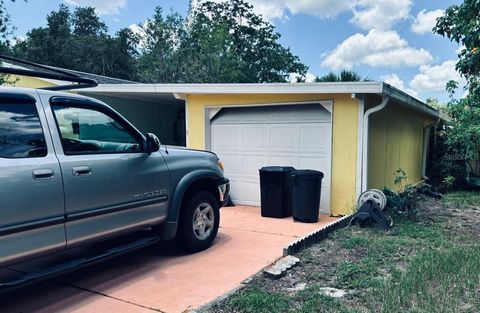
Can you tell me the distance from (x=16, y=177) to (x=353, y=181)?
20.4ft

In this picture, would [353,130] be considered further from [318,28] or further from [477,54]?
[318,28]

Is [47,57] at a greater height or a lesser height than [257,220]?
greater

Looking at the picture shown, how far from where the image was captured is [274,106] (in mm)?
8969

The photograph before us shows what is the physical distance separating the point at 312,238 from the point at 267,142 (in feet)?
11.6

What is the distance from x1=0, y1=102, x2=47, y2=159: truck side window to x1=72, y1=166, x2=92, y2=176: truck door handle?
32 cm

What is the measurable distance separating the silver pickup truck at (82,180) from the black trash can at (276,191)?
8.28 feet

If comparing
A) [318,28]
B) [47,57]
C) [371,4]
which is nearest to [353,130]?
[371,4]

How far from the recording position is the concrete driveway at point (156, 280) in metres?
4.05

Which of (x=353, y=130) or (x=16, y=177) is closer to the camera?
(x=16, y=177)

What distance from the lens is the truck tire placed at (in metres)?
5.54

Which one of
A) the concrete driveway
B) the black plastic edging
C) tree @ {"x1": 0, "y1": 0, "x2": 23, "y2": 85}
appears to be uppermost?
tree @ {"x1": 0, "y1": 0, "x2": 23, "y2": 85}

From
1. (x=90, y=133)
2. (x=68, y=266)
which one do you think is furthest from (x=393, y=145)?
(x=68, y=266)

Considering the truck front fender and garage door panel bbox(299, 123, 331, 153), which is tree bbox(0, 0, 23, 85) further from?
the truck front fender

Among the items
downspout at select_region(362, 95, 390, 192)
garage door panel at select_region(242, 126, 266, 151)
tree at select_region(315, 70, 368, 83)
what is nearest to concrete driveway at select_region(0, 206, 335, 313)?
downspout at select_region(362, 95, 390, 192)
